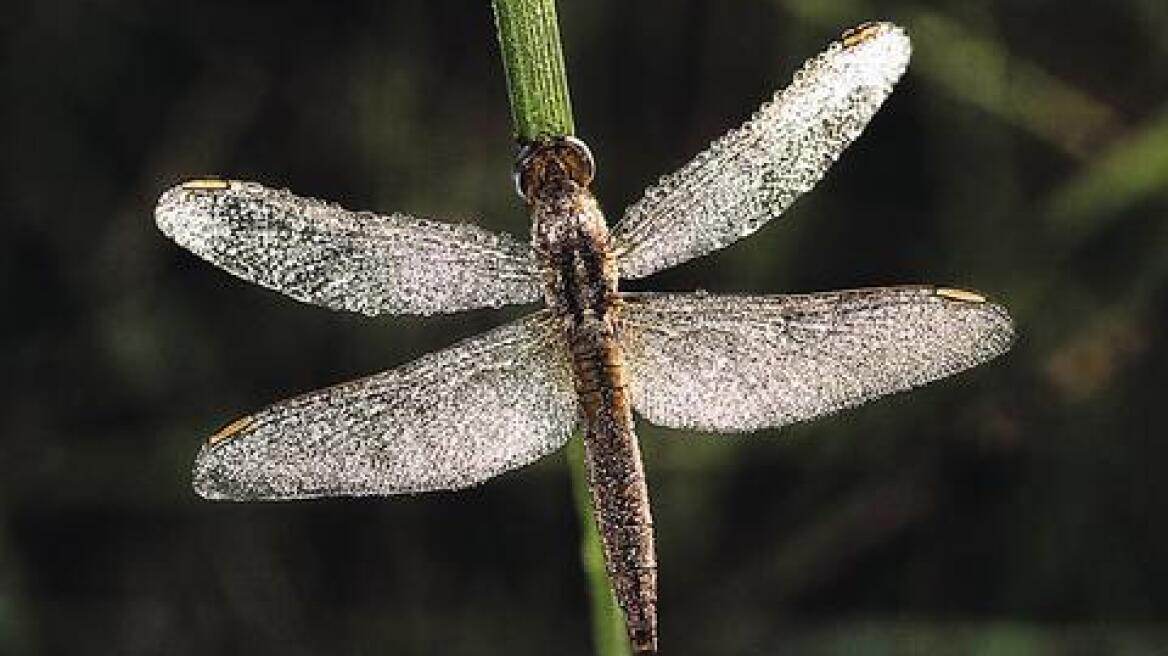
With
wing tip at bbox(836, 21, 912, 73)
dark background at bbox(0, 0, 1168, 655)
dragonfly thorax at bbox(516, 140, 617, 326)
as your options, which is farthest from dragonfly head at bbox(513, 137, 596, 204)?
dark background at bbox(0, 0, 1168, 655)

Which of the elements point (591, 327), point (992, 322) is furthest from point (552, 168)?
point (992, 322)

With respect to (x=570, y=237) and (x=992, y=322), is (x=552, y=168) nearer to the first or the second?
(x=570, y=237)

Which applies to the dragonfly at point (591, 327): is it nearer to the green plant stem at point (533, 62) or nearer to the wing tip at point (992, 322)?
the wing tip at point (992, 322)

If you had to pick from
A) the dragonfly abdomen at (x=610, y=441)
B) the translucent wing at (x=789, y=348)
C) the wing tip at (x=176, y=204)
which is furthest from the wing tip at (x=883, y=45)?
the wing tip at (x=176, y=204)

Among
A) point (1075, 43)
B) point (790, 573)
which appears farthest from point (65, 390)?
point (1075, 43)

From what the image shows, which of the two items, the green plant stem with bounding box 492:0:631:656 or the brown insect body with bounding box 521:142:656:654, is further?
the brown insect body with bounding box 521:142:656:654

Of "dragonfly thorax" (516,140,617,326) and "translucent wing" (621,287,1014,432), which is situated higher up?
"dragonfly thorax" (516,140,617,326)

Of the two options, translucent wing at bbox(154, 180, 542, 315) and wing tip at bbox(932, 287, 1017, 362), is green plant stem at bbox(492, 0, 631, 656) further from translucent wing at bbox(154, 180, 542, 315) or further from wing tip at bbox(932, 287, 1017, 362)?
wing tip at bbox(932, 287, 1017, 362)
